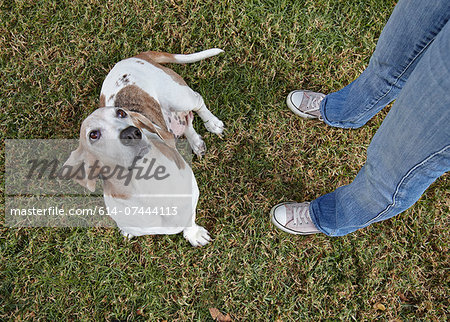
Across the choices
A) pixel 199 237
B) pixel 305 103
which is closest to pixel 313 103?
pixel 305 103

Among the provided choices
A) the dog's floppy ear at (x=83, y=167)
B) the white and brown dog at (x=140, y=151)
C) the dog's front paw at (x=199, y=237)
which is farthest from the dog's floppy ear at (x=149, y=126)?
the dog's front paw at (x=199, y=237)

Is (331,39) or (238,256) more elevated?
(331,39)

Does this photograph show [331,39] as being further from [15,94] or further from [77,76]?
[15,94]

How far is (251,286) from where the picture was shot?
3.70 meters

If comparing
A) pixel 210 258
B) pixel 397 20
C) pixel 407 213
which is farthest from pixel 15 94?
pixel 407 213

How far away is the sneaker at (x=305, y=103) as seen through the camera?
395cm

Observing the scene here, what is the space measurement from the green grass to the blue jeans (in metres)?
0.96

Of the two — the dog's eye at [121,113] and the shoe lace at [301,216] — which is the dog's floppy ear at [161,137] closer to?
the dog's eye at [121,113]

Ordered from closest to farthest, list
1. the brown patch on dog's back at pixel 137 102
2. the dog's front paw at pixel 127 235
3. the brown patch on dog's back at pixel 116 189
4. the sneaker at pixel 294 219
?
the brown patch on dog's back at pixel 116 189 → the brown patch on dog's back at pixel 137 102 → the sneaker at pixel 294 219 → the dog's front paw at pixel 127 235

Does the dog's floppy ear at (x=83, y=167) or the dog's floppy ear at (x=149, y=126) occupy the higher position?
the dog's floppy ear at (x=149, y=126)

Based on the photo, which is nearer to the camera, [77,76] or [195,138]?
[195,138]

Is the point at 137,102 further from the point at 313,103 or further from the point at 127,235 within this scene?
the point at 313,103

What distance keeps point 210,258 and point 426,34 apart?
278 cm

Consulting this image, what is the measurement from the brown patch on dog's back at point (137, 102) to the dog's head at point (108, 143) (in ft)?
0.95
